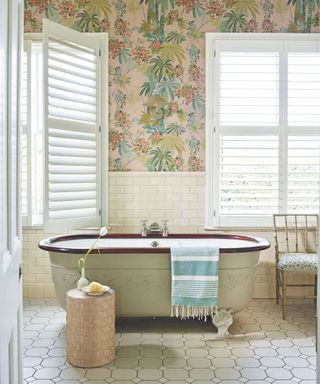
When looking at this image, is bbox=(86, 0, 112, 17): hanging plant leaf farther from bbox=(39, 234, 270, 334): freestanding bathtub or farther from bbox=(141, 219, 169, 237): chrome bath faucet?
bbox=(39, 234, 270, 334): freestanding bathtub

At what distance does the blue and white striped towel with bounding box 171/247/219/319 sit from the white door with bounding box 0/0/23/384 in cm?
213

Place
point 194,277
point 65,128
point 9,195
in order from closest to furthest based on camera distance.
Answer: point 9,195 → point 194,277 → point 65,128

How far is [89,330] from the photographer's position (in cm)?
371

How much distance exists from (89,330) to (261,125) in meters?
2.89

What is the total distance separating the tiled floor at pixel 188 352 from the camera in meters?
3.60

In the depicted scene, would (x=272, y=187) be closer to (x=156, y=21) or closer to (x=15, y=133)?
(x=156, y=21)

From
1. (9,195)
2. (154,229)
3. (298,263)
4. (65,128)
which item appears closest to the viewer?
(9,195)

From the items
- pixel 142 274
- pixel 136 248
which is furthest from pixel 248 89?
pixel 142 274

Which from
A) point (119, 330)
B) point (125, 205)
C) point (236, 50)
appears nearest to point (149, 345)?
point (119, 330)

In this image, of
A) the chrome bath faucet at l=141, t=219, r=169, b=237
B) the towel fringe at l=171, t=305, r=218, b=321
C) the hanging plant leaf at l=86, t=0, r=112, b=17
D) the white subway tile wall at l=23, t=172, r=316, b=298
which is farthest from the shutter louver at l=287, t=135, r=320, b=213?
the hanging plant leaf at l=86, t=0, r=112, b=17

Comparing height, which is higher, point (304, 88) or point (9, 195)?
point (304, 88)

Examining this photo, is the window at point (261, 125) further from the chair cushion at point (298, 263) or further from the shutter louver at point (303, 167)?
the chair cushion at point (298, 263)

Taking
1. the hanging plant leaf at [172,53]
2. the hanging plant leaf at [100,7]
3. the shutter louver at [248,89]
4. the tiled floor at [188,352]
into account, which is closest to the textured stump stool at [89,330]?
the tiled floor at [188,352]

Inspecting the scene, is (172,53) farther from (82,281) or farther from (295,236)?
(82,281)
